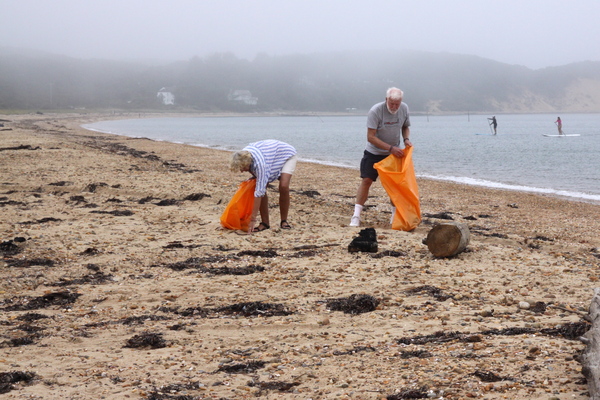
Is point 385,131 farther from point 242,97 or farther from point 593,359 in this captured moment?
point 242,97

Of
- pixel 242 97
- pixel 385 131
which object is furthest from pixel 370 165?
pixel 242 97

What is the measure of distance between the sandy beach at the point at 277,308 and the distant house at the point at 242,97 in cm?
17095

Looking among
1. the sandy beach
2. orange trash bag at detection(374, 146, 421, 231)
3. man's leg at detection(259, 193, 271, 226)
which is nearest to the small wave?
the sandy beach

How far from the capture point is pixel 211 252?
6773 mm

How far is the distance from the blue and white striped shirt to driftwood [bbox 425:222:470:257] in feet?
6.79

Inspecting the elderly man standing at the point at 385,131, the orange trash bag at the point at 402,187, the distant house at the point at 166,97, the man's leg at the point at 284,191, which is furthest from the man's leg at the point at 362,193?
the distant house at the point at 166,97

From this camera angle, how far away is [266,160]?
288 inches

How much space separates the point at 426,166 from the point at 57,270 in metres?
20.7

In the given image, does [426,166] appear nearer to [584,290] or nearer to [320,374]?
[584,290]

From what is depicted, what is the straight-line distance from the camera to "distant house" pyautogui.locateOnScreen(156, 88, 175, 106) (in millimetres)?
160250

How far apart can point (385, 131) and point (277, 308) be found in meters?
3.42

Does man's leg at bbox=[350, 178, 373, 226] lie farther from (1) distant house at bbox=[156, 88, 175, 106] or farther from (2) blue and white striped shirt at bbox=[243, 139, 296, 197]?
(1) distant house at bbox=[156, 88, 175, 106]

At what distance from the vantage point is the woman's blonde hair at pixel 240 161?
23.1 ft

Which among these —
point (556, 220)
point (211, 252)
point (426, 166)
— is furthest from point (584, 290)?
point (426, 166)
